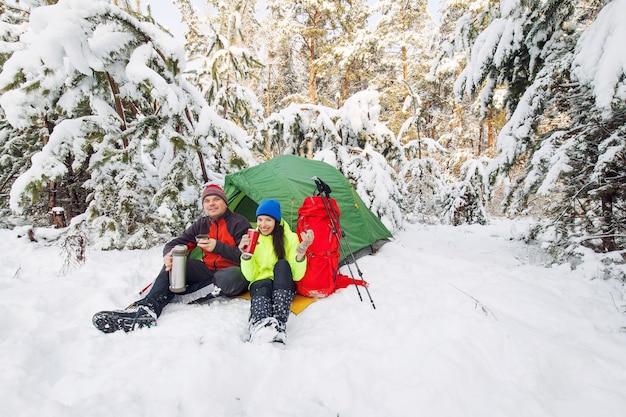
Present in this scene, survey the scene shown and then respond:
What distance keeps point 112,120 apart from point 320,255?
3.86 m

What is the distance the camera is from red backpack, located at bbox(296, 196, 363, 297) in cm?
328

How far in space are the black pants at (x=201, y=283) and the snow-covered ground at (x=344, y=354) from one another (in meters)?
0.14

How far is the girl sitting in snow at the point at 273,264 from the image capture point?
273 centimetres

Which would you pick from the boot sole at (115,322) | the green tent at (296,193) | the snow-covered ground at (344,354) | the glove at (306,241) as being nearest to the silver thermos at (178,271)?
the snow-covered ground at (344,354)

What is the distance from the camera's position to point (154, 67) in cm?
481

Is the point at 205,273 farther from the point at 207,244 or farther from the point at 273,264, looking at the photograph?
the point at 273,264

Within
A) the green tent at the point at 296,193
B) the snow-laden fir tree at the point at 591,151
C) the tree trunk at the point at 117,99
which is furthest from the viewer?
the tree trunk at the point at 117,99

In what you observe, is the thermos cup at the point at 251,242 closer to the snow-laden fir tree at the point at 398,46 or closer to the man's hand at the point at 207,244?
the man's hand at the point at 207,244

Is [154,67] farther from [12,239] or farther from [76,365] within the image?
[76,365]

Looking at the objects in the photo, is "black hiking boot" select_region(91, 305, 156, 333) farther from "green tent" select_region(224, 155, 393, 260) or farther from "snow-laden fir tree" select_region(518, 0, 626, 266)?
"snow-laden fir tree" select_region(518, 0, 626, 266)

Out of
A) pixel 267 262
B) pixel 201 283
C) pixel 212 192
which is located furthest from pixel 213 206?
pixel 267 262

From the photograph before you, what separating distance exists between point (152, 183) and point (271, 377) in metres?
4.50

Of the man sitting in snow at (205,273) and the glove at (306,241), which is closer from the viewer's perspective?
the man sitting in snow at (205,273)

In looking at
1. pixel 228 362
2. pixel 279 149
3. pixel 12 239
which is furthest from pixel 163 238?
pixel 228 362
